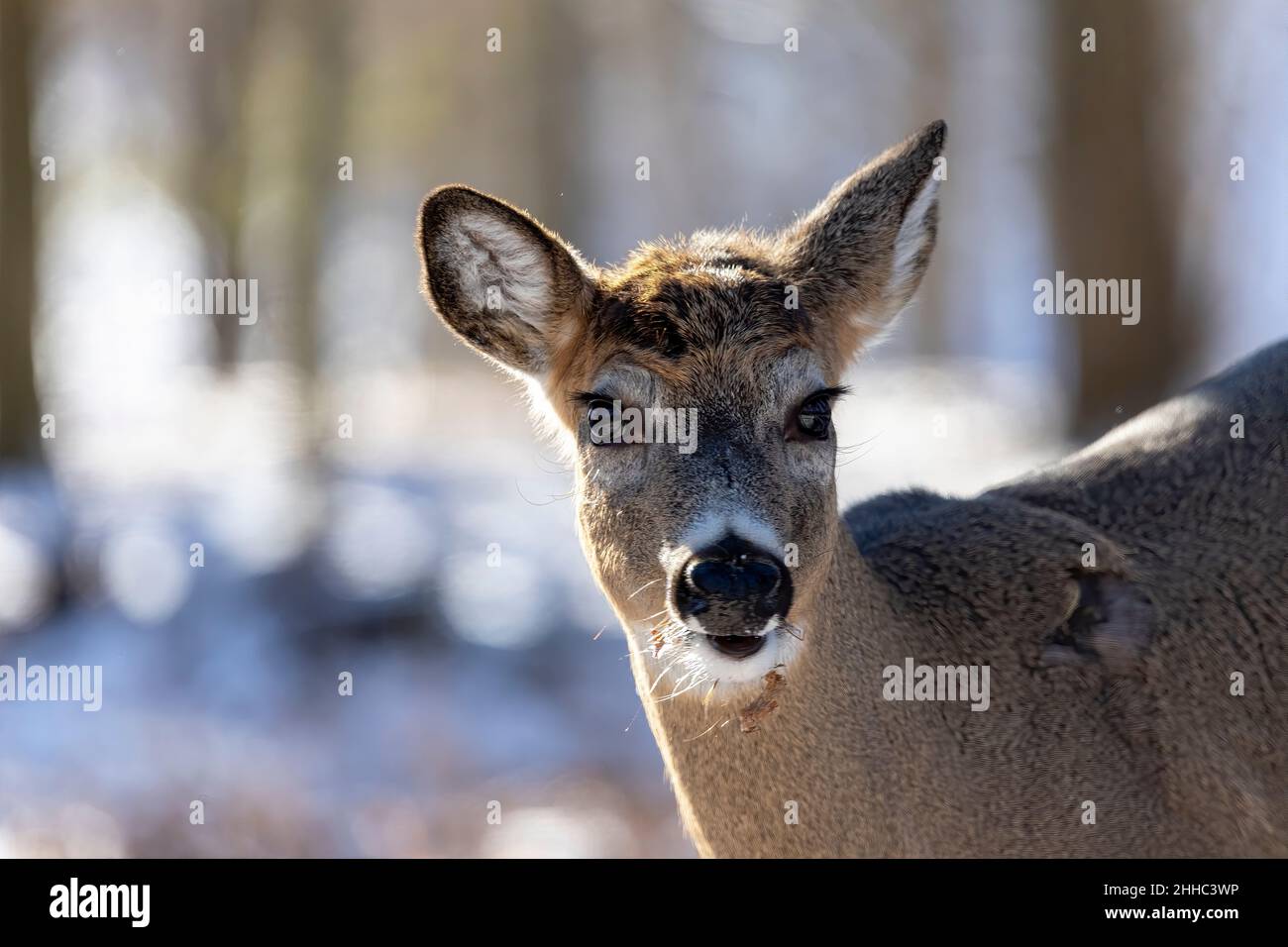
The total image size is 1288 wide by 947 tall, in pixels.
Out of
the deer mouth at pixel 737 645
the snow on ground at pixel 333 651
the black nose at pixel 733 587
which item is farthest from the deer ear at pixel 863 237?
the snow on ground at pixel 333 651

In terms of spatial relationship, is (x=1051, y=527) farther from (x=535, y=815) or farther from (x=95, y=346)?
(x=95, y=346)

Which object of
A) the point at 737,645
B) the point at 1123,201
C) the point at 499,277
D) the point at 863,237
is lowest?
the point at 737,645

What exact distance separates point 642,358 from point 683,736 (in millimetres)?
1355

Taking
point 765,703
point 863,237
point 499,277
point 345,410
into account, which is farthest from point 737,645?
point 345,410

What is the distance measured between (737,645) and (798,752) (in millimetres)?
771

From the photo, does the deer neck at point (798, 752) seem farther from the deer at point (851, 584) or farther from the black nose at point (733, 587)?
the black nose at point (733, 587)

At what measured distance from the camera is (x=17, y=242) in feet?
60.2

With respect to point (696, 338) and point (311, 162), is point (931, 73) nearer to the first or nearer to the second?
point (311, 162)

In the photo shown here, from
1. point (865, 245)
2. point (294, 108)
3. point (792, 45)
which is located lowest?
point (865, 245)

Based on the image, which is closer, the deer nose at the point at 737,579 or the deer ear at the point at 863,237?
the deer nose at the point at 737,579

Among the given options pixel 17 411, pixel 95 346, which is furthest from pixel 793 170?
pixel 17 411

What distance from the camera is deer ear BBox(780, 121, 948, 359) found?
590 cm

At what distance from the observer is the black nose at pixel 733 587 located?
4.64 m
